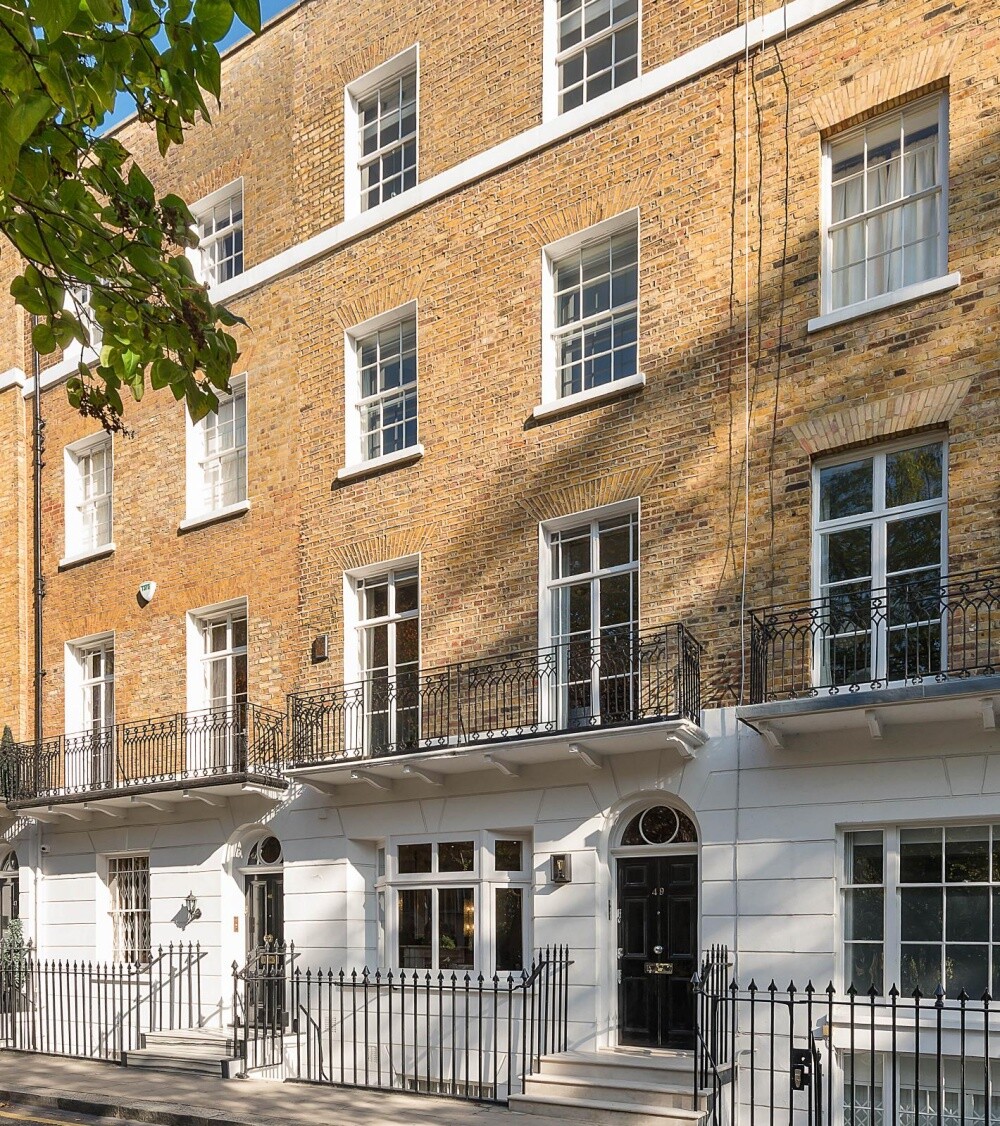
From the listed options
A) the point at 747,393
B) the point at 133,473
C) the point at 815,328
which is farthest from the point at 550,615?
the point at 133,473

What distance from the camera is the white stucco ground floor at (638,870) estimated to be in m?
12.0

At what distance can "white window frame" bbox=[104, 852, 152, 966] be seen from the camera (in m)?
19.5

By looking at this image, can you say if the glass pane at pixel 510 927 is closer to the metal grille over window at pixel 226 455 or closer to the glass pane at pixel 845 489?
the glass pane at pixel 845 489

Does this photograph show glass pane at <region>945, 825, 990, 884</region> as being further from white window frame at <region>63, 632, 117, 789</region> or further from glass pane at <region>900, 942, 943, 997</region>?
white window frame at <region>63, 632, 117, 789</region>

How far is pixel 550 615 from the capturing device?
1528 cm

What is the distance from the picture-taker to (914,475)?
12.7m

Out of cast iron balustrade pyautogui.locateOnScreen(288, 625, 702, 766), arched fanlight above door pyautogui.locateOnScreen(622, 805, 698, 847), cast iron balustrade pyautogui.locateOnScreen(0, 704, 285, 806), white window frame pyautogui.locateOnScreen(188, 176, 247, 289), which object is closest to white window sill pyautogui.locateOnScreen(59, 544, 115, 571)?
cast iron balustrade pyautogui.locateOnScreen(0, 704, 285, 806)

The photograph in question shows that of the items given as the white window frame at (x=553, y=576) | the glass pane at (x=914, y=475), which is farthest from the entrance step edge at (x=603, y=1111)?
the glass pane at (x=914, y=475)

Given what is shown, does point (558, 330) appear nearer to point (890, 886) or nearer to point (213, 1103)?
point (890, 886)

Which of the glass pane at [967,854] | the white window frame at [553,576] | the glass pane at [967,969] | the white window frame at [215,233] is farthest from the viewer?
the white window frame at [215,233]

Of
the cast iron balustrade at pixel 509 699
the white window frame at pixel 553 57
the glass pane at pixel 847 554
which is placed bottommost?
the cast iron balustrade at pixel 509 699

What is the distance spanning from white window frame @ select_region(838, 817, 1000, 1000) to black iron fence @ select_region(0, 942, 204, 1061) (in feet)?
28.1

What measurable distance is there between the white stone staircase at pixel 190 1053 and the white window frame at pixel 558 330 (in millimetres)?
8203

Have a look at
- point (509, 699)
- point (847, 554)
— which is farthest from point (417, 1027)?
point (847, 554)
